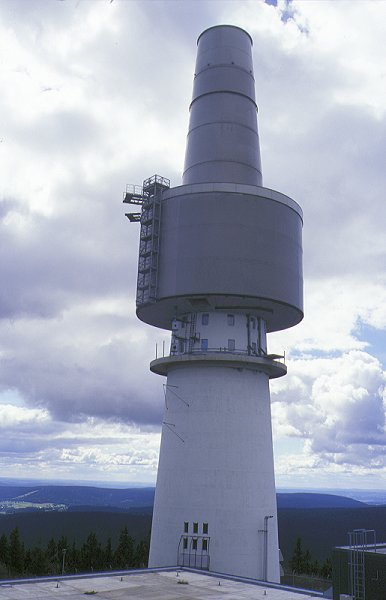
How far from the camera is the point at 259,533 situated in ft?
99.9

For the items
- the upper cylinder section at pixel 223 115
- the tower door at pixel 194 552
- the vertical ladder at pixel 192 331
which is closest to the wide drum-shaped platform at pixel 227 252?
the vertical ladder at pixel 192 331

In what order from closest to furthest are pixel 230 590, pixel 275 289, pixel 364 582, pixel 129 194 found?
pixel 364 582 → pixel 230 590 → pixel 275 289 → pixel 129 194

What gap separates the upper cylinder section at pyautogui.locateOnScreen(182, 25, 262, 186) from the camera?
3444 centimetres

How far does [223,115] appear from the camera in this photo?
34.9 meters

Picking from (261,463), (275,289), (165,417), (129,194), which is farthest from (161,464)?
(129,194)

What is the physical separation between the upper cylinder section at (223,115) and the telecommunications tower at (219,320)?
79mm

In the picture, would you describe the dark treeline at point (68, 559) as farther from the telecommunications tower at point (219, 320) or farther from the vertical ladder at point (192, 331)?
the vertical ladder at point (192, 331)

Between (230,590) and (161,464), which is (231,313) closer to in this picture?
(161,464)

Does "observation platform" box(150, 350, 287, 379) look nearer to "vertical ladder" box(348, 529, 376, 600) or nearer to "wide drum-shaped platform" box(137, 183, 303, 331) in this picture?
"wide drum-shaped platform" box(137, 183, 303, 331)

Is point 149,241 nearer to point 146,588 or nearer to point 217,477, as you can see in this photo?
point 217,477

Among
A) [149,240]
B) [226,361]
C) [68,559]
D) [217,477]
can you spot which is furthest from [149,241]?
[68,559]

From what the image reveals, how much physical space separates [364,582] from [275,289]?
15.2 meters

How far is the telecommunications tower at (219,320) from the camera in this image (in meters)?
30.4

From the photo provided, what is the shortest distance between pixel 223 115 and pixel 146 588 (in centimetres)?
2545
